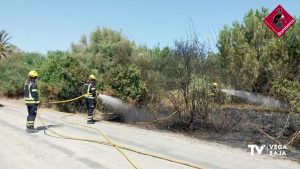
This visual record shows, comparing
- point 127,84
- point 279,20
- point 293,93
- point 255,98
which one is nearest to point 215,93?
point 293,93

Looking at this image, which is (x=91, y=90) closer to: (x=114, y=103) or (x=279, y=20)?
(x=114, y=103)

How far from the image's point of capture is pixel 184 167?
8797 millimetres

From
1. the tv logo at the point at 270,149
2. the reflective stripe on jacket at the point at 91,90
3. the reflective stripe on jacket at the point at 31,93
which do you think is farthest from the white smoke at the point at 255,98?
the reflective stripe on jacket at the point at 31,93

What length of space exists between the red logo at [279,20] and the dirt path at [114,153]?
136 inches

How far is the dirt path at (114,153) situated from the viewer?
8.99 metres

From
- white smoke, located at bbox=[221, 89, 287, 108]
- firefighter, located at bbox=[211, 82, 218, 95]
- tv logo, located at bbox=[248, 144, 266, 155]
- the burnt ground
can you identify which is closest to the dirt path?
tv logo, located at bbox=[248, 144, 266, 155]

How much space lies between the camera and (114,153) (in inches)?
403

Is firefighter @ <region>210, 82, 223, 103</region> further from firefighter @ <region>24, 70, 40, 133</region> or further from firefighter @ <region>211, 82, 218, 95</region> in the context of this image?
firefighter @ <region>24, 70, 40, 133</region>

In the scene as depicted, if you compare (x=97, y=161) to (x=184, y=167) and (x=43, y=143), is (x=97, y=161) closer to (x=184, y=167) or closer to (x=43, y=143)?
(x=184, y=167)

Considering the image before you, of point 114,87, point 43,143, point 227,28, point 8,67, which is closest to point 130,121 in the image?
point 114,87

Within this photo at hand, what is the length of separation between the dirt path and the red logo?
136 inches

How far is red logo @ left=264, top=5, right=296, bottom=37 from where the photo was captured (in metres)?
11.2

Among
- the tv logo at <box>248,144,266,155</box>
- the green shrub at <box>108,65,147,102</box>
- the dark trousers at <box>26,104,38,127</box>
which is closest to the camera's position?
the tv logo at <box>248,144,266,155</box>

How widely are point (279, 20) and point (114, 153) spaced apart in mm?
5711
